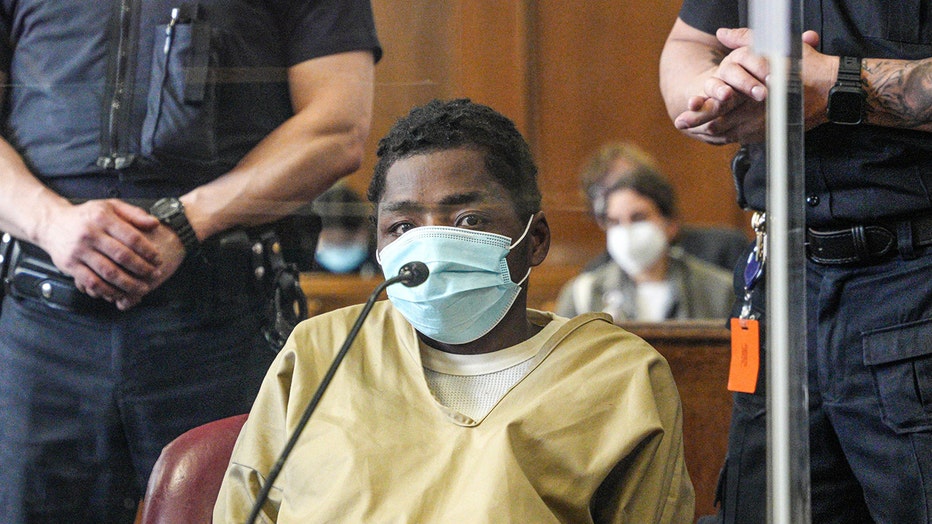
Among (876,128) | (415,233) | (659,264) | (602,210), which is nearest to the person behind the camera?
(415,233)

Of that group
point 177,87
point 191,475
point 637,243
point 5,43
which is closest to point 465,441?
point 191,475

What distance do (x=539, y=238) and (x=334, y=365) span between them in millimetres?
300

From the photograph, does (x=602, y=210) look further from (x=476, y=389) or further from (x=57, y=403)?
(x=57, y=403)

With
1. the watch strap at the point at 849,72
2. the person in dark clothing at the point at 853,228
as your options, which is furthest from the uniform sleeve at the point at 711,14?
the watch strap at the point at 849,72

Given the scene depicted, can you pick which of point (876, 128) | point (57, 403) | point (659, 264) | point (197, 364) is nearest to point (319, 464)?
point (197, 364)

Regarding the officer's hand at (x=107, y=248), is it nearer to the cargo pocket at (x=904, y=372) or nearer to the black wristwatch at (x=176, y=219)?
the black wristwatch at (x=176, y=219)

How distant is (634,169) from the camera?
4.25ft

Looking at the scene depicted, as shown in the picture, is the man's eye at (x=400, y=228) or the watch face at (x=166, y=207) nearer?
the man's eye at (x=400, y=228)

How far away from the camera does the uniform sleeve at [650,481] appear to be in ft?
3.68

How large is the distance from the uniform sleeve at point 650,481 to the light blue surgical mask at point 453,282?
19cm

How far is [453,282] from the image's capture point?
1146 millimetres

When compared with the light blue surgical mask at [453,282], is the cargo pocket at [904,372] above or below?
below

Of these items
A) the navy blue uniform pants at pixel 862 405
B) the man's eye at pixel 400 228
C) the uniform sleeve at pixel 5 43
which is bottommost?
the navy blue uniform pants at pixel 862 405

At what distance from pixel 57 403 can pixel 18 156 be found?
30 cm
